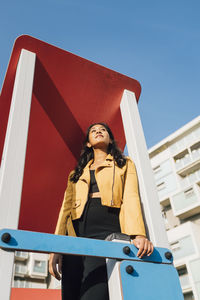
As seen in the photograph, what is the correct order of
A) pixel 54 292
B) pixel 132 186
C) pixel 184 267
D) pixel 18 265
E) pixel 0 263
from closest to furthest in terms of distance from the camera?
pixel 0 263, pixel 132 186, pixel 54 292, pixel 184 267, pixel 18 265

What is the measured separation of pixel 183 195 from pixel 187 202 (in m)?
0.64

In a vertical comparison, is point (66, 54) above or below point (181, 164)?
below

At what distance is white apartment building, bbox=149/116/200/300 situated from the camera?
52.6 ft

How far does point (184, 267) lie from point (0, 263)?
17633mm

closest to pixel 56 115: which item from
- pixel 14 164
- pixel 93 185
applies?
pixel 93 185

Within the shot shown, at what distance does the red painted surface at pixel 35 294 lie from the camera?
2.65 metres

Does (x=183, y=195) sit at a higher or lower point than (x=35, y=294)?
higher

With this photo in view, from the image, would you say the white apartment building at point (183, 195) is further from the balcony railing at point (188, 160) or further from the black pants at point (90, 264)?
the black pants at point (90, 264)

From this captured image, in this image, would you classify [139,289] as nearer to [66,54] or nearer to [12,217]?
[12,217]

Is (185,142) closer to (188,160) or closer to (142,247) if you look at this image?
(188,160)

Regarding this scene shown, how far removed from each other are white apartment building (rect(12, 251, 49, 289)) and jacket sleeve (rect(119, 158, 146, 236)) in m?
25.6

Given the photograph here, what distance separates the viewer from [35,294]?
2682 mm

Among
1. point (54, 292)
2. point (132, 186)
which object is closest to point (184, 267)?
point (54, 292)

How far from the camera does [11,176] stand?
1.29m
